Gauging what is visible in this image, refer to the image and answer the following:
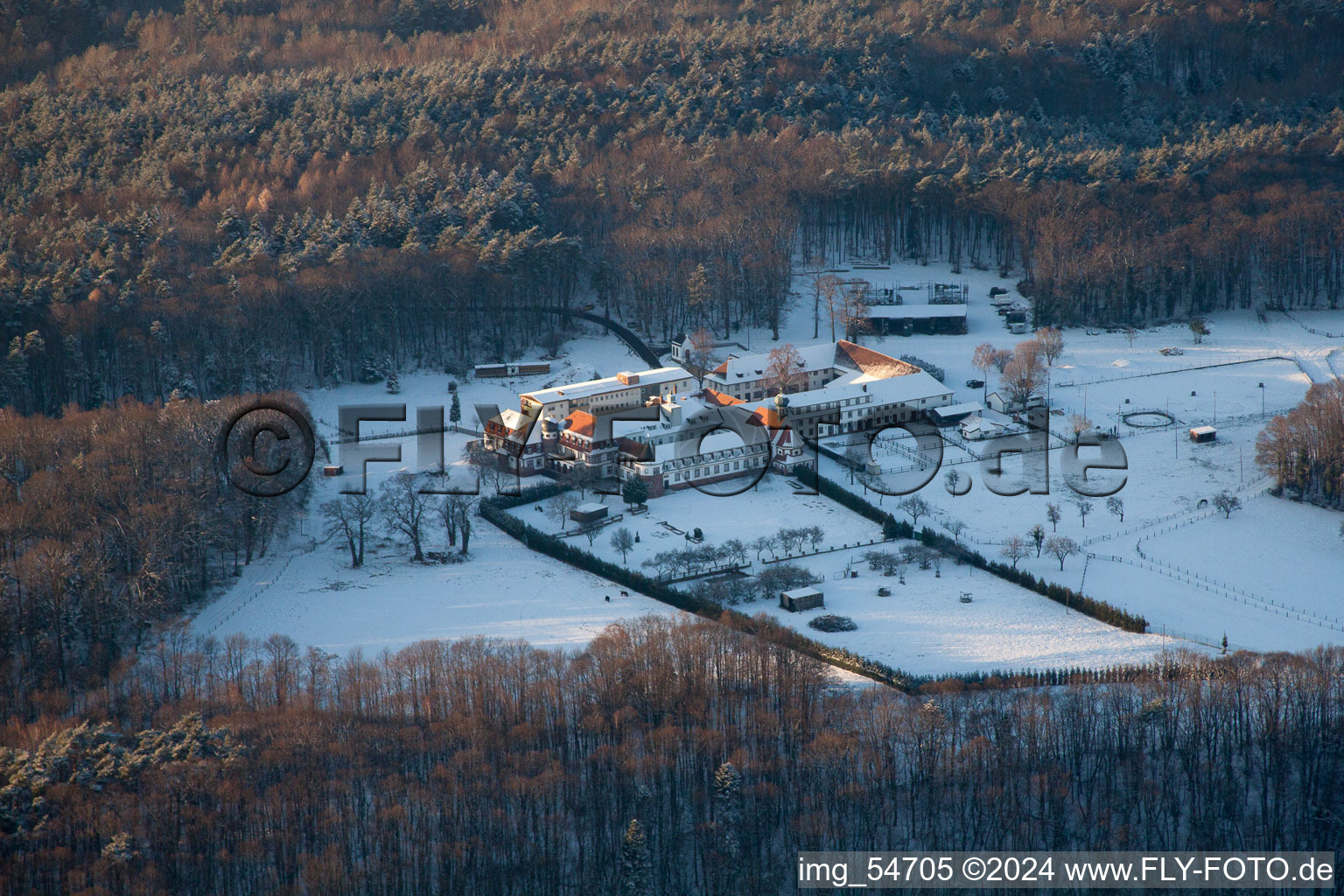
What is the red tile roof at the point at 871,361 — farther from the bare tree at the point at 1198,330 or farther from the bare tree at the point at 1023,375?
the bare tree at the point at 1198,330

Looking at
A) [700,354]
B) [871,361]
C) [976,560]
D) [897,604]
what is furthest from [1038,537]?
[700,354]

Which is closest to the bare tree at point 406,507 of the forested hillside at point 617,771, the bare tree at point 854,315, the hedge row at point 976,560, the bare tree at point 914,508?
the forested hillside at point 617,771

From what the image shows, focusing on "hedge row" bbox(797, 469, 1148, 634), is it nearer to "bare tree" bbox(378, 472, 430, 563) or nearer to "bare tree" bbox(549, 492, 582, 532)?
"bare tree" bbox(549, 492, 582, 532)

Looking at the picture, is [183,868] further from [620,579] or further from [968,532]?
[968,532]

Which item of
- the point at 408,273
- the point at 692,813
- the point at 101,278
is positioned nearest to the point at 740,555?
the point at 692,813

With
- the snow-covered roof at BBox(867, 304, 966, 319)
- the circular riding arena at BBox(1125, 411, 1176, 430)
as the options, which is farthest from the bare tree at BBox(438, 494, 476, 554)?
the snow-covered roof at BBox(867, 304, 966, 319)

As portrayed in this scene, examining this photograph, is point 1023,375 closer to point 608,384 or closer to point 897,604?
point 608,384
